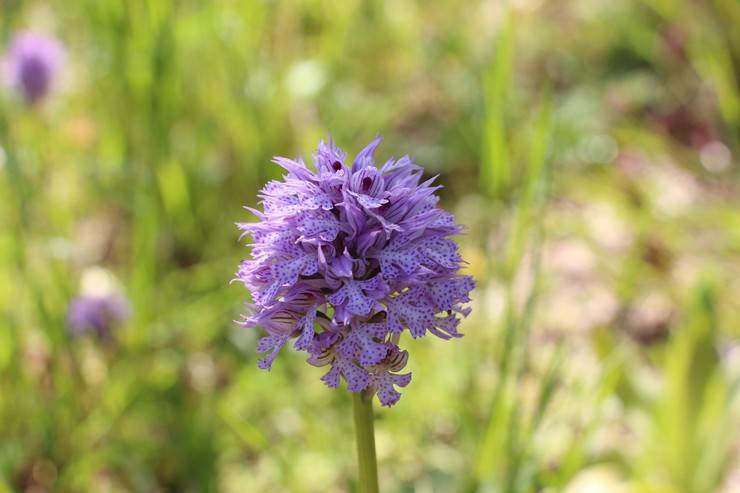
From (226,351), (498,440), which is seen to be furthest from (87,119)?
(498,440)

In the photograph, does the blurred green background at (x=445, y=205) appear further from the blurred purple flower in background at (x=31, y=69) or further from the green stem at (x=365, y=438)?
the green stem at (x=365, y=438)

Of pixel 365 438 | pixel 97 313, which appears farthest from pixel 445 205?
pixel 365 438

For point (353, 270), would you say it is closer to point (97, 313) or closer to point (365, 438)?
point (365, 438)

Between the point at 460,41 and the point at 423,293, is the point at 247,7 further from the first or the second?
the point at 423,293

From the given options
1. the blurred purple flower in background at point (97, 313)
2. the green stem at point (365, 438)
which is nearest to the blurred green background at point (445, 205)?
the blurred purple flower in background at point (97, 313)

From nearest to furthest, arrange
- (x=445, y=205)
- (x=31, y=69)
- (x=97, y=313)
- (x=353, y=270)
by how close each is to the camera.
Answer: (x=353, y=270) < (x=97, y=313) < (x=31, y=69) < (x=445, y=205)
